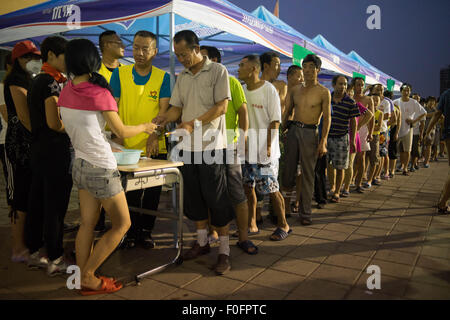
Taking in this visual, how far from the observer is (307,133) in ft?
13.8

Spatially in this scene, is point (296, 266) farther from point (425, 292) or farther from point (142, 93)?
point (142, 93)

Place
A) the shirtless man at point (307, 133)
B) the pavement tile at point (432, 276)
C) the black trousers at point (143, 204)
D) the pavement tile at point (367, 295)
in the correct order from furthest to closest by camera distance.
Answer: the shirtless man at point (307, 133) → the black trousers at point (143, 204) → the pavement tile at point (432, 276) → the pavement tile at point (367, 295)

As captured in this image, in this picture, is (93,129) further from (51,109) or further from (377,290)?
(377,290)

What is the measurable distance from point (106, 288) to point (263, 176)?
1913mm

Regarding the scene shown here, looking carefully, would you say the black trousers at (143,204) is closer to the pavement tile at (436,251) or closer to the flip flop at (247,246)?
the flip flop at (247,246)

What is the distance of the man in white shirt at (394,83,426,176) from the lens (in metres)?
8.09

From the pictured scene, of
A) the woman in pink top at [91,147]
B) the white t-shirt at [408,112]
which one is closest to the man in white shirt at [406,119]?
the white t-shirt at [408,112]

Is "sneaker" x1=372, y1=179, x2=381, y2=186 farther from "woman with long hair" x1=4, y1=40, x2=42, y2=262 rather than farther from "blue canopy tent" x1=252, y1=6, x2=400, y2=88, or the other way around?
"woman with long hair" x1=4, y1=40, x2=42, y2=262

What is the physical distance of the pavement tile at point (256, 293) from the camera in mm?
2414

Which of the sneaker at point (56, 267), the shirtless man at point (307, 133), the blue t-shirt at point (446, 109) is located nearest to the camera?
the sneaker at point (56, 267)

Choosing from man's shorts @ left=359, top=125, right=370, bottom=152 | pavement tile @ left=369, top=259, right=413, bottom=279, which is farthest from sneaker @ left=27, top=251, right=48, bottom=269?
man's shorts @ left=359, top=125, right=370, bottom=152

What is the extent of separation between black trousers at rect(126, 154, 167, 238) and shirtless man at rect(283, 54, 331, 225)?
1.70 meters

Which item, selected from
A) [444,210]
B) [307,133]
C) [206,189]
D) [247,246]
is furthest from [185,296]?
[444,210]

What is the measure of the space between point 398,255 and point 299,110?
1987 mm
